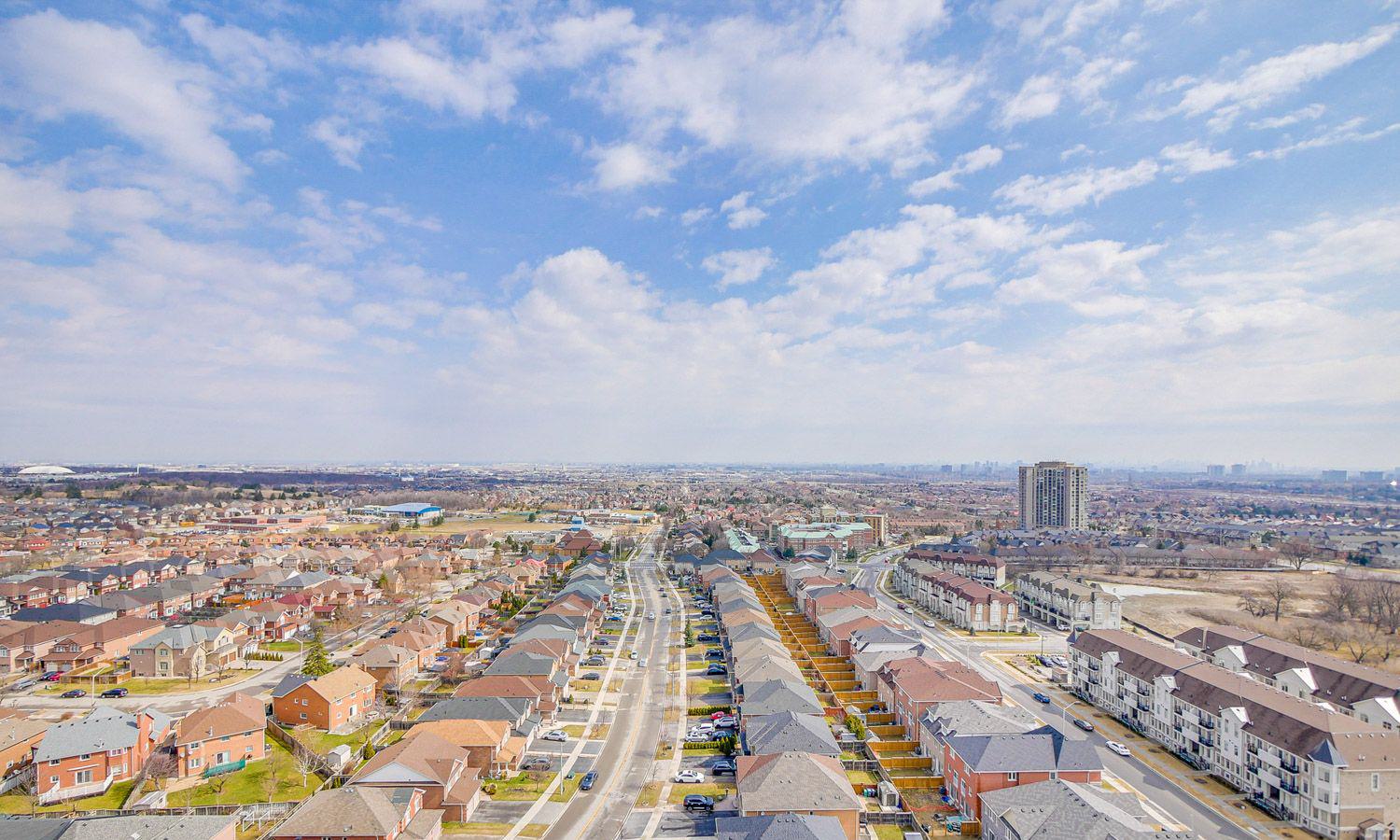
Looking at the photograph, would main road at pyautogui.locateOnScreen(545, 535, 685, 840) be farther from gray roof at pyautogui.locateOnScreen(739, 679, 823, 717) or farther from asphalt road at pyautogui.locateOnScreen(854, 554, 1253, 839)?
asphalt road at pyautogui.locateOnScreen(854, 554, 1253, 839)

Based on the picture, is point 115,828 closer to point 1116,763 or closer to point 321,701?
point 321,701

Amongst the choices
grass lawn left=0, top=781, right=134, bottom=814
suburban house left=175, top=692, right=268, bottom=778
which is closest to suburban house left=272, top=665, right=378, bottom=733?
suburban house left=175, top=692, right=268, bottom=778

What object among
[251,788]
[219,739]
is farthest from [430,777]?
[219,739]

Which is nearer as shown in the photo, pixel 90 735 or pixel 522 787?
pixel 522 787

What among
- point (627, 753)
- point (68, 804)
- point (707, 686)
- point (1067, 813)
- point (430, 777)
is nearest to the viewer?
point (1067, 813)

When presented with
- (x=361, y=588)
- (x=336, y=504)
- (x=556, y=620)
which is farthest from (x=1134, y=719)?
(x=336, y=504)

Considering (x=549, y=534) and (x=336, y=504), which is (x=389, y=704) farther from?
(x=336, y=504)

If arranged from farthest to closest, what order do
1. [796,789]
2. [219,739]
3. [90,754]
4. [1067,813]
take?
1. [219,739]
2. [90,754]
3. [796,789]
4. [1067,813]
